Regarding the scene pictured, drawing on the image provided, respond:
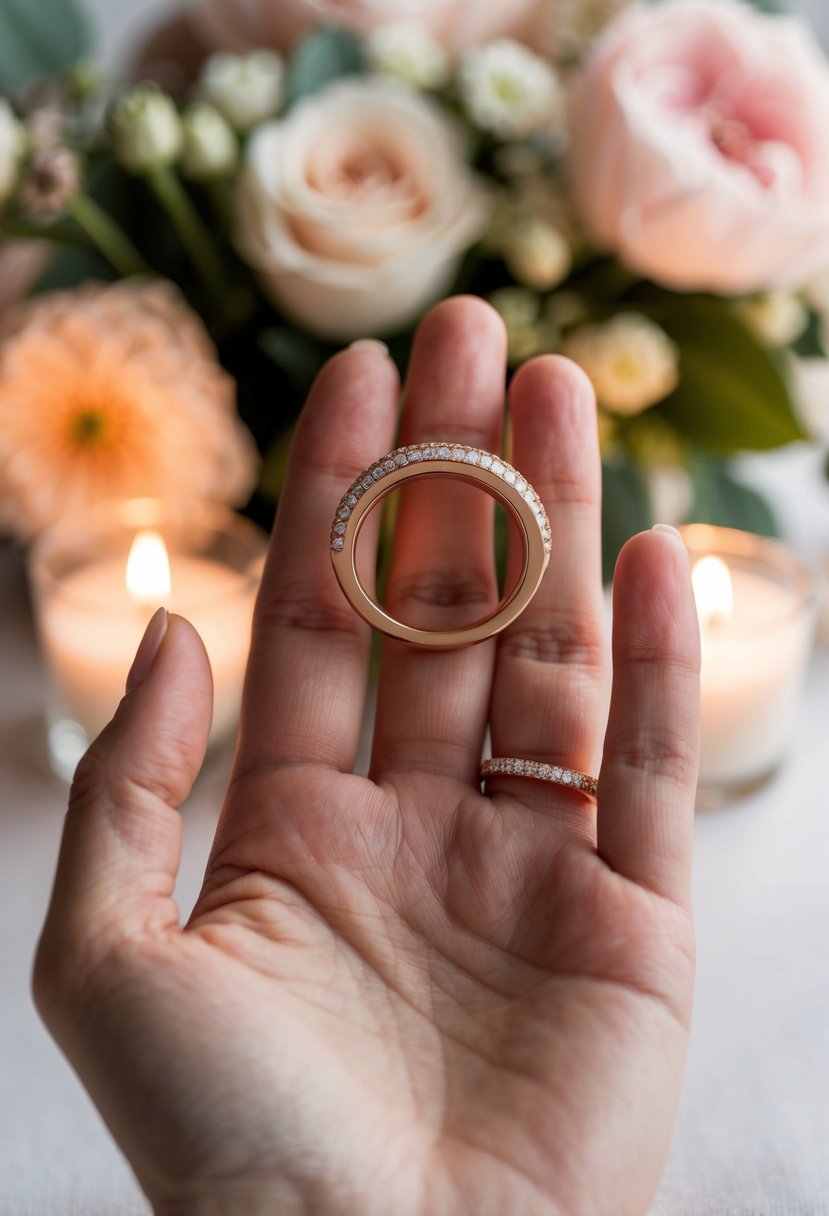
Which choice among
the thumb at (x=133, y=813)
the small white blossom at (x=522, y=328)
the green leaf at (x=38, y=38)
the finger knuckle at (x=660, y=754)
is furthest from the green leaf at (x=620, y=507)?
the green leaf at (x=38, y=38)

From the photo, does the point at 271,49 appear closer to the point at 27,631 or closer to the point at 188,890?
the point at 27,631

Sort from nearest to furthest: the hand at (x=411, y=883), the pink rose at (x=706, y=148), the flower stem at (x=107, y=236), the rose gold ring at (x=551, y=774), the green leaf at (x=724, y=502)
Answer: the hand at (x=411, y=883)
the rose gold ring at (x=551, y=774)
the pink rose at (x=706, y=148)
the flower stem at (x=107, y=236)
the green leaf at (x=724, y=502)

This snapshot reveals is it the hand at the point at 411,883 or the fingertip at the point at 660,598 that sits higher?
the fingertip at the point at 660,598

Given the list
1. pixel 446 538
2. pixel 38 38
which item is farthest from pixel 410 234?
pixel 38 38

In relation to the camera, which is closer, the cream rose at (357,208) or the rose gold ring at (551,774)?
the rose gold ring at (551,774)

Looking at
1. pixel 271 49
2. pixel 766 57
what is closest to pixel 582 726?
pixel 766 57

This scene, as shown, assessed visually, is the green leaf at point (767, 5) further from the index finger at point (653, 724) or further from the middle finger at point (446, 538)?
the index finger at point (653, 724)

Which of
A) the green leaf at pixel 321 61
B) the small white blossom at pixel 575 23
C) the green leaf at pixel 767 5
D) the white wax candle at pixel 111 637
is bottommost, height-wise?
the white wax candle at pixel 111 637
